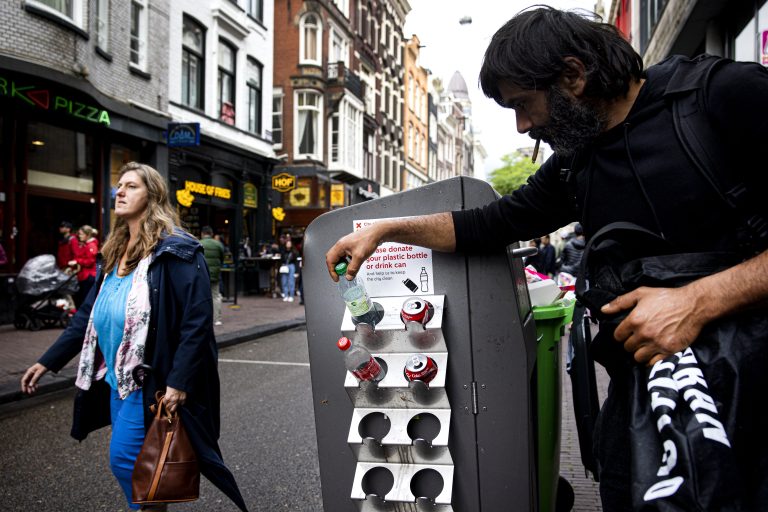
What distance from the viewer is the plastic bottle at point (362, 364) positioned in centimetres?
Result: 201

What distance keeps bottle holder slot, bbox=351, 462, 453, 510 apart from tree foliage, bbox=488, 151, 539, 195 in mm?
55881

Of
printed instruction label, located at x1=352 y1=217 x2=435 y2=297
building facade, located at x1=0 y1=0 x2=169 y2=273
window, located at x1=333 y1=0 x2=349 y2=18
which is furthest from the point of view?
window, located at x1=333 y1=0 x2=349 y2=18

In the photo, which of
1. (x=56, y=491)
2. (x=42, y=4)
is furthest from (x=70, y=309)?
(x=56, y=491)

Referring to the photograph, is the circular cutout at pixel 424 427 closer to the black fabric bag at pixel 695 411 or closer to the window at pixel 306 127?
the black fabric bag at pixel 695 411

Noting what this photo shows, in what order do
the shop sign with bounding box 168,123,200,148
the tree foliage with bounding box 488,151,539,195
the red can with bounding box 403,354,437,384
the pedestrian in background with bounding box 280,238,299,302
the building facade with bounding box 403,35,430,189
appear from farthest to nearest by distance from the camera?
1. the tree foliage with bounding box 488,151,539,195
2. the building facade with bounding box 403,35,430,189
3. the pedestrian in background with bounding box 280,238,299,302
4. the shop sign with bounding box 168,123,200,148
5. the red can with bounding box 403,354,437,384

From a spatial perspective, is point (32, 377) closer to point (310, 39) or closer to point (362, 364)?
point (362, 364)

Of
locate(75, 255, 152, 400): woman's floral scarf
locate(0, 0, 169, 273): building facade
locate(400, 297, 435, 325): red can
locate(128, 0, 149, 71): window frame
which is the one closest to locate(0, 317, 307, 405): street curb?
locate(75, 255, 152, 400): woman's floral scarf

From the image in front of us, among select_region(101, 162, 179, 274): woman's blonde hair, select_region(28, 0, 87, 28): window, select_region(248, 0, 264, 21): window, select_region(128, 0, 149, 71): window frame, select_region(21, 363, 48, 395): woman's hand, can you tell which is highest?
select_region(248, 0, 264, 21): window

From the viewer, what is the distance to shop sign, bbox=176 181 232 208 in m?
15.2

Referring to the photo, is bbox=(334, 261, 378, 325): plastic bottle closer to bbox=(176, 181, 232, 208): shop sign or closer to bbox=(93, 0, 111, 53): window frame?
bbox=(93, 0, 111, 53): window frame

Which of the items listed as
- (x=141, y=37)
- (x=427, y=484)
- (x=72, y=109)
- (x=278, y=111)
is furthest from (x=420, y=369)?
(x=278, y=111)

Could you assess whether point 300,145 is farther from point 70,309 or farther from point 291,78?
point 70,309

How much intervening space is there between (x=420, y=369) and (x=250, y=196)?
18.1 meters

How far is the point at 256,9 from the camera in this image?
1920cm
